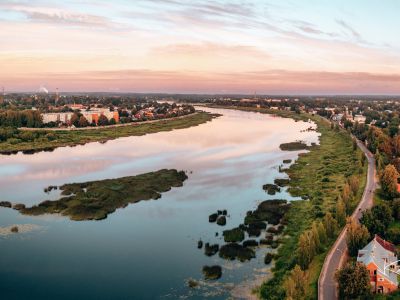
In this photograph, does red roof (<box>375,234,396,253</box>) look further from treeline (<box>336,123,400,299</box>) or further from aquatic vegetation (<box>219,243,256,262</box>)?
aquatic vegetation (<box>219,243,256,262</box>)

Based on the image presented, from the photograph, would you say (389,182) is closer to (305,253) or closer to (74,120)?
(305,253)

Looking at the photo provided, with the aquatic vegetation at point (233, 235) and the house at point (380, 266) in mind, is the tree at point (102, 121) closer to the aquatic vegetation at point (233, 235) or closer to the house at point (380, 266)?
the aquatic vegetation at point (233, 235)

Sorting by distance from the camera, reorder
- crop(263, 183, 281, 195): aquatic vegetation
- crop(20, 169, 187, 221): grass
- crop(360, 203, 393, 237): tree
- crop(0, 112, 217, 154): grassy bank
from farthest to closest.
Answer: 1. crop(0, 112, 217, 154): grassy bank
2. crop(263, 183, 281, 195): aquatic vegetation
3. crop(20, 169, 187, 221): grass
4. crop(360, 203, 393, 237): tree

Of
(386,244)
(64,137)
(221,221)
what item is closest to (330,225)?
(386,244)

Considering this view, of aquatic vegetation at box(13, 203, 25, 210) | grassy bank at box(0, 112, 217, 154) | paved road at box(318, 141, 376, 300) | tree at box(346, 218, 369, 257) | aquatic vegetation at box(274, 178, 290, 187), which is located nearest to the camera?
paved road at box(318, 141, 376, 300)

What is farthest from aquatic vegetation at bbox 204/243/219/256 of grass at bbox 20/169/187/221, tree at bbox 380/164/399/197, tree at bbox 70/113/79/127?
tree at bbox 70/113/79/127

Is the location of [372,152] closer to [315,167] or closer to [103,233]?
[315,167]

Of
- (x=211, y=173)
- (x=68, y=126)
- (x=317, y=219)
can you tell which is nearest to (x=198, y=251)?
(x=317, y=219)
